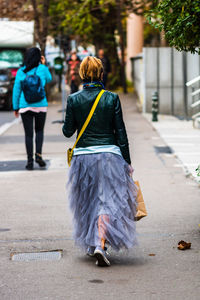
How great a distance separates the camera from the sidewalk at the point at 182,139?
11992 millimetres

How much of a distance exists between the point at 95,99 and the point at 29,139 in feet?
18.6

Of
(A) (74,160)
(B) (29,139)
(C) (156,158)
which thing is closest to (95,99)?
(A) (74,160)

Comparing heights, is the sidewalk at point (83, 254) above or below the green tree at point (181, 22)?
below

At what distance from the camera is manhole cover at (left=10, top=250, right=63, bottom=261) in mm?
6301

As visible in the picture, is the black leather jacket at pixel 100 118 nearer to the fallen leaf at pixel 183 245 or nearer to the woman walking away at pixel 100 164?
the woman walking away at pixel 100 164

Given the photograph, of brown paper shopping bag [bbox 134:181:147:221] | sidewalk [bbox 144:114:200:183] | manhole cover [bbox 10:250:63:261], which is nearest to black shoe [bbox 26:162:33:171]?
sidewalk [bbox 144:114:200:183]

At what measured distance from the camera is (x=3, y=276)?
573cm

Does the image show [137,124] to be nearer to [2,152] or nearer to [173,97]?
[173,97]

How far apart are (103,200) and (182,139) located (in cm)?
973

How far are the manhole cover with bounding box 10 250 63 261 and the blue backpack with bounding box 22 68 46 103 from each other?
16.3 feet

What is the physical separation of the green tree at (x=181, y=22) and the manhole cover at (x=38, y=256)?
2325 millimetres

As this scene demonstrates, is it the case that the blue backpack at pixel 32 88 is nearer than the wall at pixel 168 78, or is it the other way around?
the blue backpack at pixel 32 88

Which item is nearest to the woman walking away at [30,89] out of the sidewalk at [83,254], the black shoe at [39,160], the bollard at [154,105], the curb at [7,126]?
the black shoe at [39,160]

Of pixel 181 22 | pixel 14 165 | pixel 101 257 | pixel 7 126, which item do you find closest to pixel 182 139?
pixel 14 165
